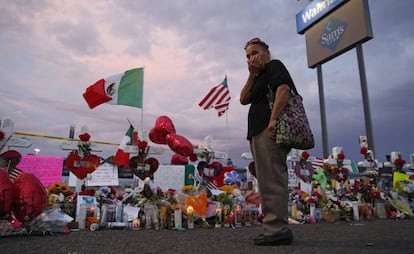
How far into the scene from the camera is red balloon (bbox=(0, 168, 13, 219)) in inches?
87.6

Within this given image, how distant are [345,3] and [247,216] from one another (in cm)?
1055

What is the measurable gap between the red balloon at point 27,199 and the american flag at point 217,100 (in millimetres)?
4755

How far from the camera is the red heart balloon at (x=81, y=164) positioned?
386cm

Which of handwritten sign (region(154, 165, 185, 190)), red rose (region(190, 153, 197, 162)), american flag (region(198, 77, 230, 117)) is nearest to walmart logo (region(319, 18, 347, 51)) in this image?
american flag (region(198, 77, 230, 117))

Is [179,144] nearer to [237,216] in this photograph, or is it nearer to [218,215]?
[218,215]

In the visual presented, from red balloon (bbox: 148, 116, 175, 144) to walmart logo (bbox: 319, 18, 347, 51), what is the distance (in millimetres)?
9429

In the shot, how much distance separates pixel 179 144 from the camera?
4168 millimetres

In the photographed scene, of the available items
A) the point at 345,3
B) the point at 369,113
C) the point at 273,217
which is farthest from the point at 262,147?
the point at 345,3

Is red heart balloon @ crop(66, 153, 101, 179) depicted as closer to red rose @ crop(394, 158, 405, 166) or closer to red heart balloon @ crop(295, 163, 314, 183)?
red heart balloon @ crop(295, 163, 314, 183)

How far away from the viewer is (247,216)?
3.93 m

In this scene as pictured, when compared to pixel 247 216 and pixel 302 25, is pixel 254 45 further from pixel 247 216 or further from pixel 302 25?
pixel 302 25

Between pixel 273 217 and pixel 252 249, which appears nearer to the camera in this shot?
pixel 252 249

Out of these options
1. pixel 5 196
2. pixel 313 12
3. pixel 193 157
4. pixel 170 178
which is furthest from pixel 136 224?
pixel 313 12

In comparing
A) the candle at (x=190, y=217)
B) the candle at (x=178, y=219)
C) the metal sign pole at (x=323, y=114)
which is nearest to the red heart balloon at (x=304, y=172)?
the candle at (x=190, y=217)
